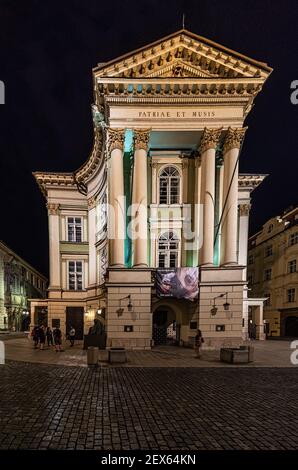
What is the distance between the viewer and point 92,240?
26906 mm

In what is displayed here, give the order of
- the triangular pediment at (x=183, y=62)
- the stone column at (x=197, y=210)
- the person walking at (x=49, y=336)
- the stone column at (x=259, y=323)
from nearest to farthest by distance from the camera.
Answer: the triangular pediment at (x=183, y=62), the person walking at (x=49, y=336), the stone column at (x=197, y=210), the stone column at (x=259, y=323)

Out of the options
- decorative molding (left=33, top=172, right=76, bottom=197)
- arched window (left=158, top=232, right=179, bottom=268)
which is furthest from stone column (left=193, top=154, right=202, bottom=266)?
decorative molding (left=33, top=172, right=76, bottom=197)

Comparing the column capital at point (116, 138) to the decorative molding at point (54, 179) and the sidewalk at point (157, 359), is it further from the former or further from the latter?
the sidewalk at point (157, 359)

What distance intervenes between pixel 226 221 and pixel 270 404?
41.6ft

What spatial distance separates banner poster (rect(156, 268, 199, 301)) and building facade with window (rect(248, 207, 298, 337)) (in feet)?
69.9

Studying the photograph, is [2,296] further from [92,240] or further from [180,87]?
[180,87]

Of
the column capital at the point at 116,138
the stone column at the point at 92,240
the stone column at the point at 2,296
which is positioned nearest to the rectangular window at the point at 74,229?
the stone column at the point at 92,240

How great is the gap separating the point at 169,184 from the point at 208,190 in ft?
11.6

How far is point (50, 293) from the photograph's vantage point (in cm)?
2742

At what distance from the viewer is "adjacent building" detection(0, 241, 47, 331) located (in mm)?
43531

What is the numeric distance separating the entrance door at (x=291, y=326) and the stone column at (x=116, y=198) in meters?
27.4

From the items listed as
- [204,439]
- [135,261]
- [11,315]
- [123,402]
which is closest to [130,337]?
[135,261]

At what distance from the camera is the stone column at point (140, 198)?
17.8 m
